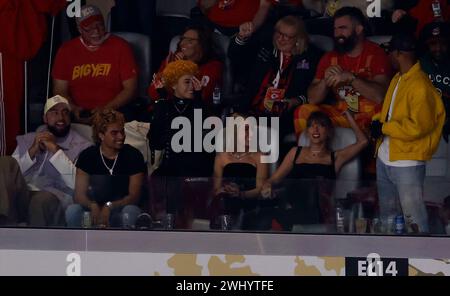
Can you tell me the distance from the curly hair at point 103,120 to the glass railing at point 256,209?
323mm

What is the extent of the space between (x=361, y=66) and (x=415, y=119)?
44 centimetres

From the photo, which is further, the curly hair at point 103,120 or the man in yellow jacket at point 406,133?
the curly hair at point 103,120

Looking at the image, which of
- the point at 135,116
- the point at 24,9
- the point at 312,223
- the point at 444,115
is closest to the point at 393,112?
the point at 444,115

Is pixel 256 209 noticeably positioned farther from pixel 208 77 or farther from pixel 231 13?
pixel 231 13

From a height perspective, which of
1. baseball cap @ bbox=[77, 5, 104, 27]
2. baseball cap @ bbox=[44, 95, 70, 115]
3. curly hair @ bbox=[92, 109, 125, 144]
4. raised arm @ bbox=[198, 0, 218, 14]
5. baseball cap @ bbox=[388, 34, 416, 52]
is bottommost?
curly hair @ bbox=[92, 109, 125, 144]

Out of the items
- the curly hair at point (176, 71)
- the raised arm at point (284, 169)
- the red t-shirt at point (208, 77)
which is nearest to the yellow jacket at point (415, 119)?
the raised arm at point (284, 169)

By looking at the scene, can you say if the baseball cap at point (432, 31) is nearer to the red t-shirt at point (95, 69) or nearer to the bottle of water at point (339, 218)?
the bottle of water at point (339, 218)

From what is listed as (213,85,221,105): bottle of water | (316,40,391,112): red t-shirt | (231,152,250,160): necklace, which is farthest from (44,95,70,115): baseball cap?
(316,40,391,112): red t-shirt

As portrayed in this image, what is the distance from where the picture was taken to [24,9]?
766 centimetres

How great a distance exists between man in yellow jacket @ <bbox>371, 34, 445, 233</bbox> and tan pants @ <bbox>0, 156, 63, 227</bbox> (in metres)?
1.61

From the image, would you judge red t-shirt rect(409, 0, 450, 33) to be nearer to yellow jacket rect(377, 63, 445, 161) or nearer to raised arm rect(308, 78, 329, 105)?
yellow jacket rect(377, 63, 445, 161)

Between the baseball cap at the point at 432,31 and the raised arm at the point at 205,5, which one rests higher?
the raised arm at the point at 205,5

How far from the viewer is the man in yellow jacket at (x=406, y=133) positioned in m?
7.11

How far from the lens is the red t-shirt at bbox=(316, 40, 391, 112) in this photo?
7.41m
